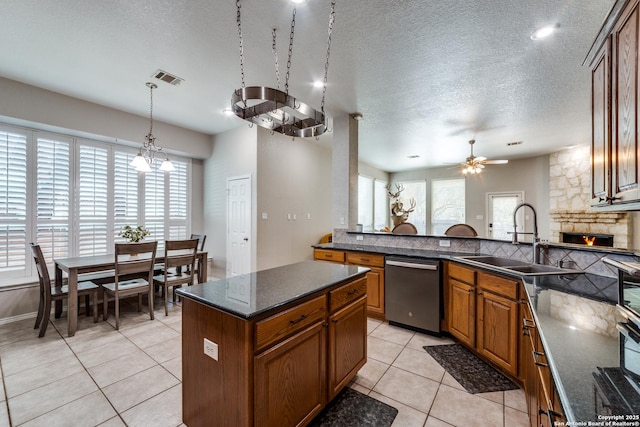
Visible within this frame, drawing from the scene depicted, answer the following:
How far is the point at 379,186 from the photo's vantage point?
930 centimetres

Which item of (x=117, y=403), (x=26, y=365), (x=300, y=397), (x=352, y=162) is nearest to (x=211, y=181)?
(x=352, y=162)

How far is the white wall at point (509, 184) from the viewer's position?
682 cm

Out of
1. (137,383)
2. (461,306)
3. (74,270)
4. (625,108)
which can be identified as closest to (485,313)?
(461,306)

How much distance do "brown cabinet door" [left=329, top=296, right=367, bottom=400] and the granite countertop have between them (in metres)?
0.25

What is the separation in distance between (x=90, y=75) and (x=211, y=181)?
2.63 metres

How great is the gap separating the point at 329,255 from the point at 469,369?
1.93 meters

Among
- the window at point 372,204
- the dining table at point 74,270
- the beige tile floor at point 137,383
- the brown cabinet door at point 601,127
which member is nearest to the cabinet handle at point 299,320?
the beige tile floor at point 137,383

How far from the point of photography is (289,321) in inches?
54.8

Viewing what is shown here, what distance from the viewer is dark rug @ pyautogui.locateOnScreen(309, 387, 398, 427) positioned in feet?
5.55

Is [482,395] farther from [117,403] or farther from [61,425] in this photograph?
[61,425]

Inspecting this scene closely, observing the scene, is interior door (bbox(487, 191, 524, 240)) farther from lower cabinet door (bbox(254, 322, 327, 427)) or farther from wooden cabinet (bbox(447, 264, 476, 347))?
lower cabinet door (bbox(254, 322, 327, 427))

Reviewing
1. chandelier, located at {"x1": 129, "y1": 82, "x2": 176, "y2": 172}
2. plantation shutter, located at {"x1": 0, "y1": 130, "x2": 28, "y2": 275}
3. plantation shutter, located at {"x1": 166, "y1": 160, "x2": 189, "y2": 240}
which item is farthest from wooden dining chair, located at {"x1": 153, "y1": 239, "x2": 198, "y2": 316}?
plantation shutter, located at {"x1": 0, "y1": 130, "x2": 28, "y2": 275}

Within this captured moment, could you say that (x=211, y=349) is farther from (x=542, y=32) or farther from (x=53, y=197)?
(x=53, y=197)

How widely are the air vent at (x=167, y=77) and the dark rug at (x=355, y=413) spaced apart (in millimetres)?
3734
